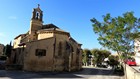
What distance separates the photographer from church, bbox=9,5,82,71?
98.3ft

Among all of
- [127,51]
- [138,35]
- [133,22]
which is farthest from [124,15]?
[127,51]

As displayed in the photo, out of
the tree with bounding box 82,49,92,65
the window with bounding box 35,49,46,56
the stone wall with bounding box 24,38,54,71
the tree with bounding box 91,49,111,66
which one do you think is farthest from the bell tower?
the tree with bounding box 82,49,92,65

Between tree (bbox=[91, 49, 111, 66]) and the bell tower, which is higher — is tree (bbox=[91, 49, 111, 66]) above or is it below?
below

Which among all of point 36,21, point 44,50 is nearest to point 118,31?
point 44,50

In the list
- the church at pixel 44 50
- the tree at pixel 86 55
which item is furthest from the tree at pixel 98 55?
the church at pixel 44 50

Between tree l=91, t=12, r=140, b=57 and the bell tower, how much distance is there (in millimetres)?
16890

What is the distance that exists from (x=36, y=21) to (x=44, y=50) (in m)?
9.25

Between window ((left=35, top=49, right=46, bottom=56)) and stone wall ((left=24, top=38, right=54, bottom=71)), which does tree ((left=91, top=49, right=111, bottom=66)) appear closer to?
stone wall ((left=24, top=38, right=54, bottom=71))

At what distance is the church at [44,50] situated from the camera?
98.3ft

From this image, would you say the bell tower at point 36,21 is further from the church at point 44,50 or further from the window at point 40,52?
the window at point 40,52

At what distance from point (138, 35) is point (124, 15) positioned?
314cm

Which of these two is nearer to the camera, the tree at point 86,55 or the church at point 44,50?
the church at point 44,50

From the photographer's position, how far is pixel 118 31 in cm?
2234

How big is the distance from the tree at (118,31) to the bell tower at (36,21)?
16.9 m
